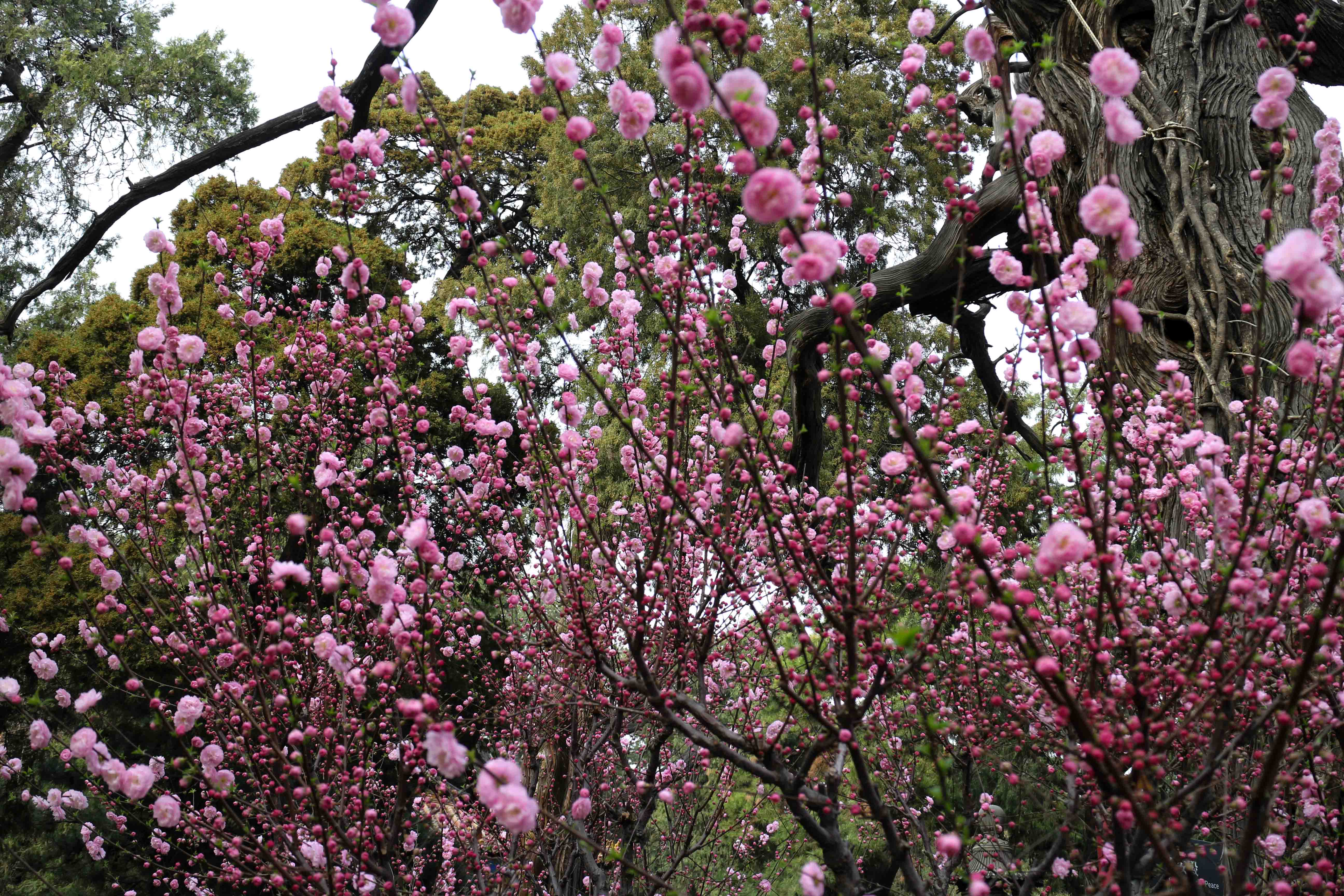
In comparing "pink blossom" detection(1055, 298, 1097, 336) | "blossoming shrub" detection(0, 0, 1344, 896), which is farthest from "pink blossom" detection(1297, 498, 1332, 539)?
"pink blossom" detection(1055, 298, 1097, 336)

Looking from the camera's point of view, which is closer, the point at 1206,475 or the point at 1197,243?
the point at 1206,475

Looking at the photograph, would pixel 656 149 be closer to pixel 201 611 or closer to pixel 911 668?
pixel 201 611

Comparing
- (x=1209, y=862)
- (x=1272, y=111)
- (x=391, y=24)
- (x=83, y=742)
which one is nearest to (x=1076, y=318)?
(x=1272, y=111)

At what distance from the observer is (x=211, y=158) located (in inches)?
114

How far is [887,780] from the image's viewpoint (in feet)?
10.1

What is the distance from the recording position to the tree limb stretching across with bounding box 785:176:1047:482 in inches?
163

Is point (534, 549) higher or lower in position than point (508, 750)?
higher

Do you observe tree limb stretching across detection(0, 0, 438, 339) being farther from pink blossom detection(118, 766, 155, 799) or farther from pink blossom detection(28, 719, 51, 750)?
pink blossom detection(118, 766, 155, 799)

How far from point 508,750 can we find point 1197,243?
3.85m

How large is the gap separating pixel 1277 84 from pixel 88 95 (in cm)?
883

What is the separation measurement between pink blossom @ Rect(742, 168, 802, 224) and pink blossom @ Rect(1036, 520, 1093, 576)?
0.60m

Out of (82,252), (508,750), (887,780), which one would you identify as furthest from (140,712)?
(887,780)

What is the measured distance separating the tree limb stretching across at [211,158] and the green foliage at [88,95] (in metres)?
5.46

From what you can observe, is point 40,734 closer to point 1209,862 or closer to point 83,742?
point 83,742
